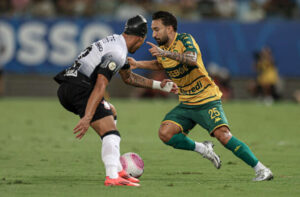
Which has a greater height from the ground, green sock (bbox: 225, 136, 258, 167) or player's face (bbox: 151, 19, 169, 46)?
player's face (bbox: 151, 19, 169, 46)

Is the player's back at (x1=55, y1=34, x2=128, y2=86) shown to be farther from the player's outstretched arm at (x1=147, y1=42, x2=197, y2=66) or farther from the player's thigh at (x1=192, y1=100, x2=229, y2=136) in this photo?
the player's thigh at (x1=192, y1=100, x2=229, y2=136)

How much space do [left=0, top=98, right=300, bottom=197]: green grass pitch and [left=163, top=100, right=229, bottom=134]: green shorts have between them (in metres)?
0.65

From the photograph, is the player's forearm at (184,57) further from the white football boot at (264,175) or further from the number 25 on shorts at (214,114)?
the white football boot at (264,175)

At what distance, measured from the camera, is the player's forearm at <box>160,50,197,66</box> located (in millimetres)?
7856

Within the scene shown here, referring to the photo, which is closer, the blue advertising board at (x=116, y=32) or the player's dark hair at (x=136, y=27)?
the player's dark hair at (x=136, y=27)

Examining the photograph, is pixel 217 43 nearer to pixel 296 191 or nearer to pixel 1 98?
pixel 1 98

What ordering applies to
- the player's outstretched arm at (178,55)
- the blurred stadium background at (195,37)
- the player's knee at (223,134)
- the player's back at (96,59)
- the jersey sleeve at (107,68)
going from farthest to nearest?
the blurred stadium background at (195,37)
the player's knee at (223,134)
the player's outstretched arm at (178,55)
the player's back at (96,59)
the jersey sleeve at (107,68)

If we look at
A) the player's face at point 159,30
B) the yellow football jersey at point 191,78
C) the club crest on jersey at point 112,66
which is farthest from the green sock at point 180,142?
the club crest on jersey at point 112,66

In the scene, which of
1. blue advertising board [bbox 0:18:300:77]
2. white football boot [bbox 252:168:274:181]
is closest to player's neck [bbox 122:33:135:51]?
white football boot [bbox 252:168:274:181]

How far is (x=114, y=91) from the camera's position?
87.8 ft

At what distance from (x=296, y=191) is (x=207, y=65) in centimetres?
1892

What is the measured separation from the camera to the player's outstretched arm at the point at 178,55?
7754mm

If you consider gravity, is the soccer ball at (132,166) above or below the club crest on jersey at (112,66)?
below

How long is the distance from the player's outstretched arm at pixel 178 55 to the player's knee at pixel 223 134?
34.6 inches
